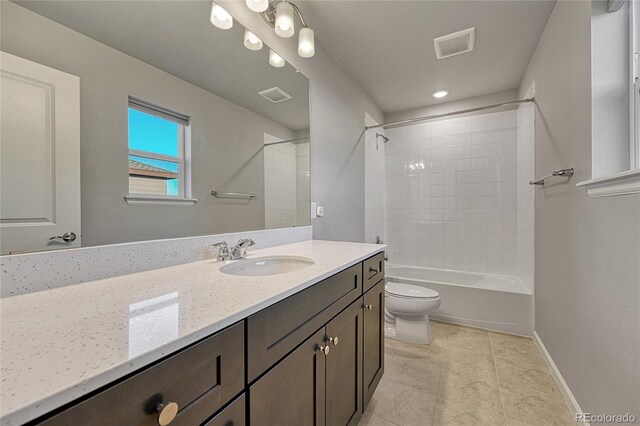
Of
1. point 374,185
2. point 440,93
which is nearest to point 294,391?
point 374,185

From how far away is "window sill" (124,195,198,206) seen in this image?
893 millimetres

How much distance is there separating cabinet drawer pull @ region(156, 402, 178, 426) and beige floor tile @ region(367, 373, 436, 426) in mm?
1298

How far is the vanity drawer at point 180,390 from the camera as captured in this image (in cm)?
37

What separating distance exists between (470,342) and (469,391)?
665mm

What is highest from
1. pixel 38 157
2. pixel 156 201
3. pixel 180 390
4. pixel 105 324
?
pixel 38 157

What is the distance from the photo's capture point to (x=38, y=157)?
69cm

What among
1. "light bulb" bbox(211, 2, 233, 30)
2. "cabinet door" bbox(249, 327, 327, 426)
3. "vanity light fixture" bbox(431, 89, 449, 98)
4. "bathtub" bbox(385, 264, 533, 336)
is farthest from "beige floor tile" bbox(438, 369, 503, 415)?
"vanity light fixture" bbox(431, 89, 449, 98)

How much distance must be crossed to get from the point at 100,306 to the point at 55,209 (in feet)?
1.16

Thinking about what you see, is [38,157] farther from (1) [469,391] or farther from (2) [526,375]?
(2) [526,375]

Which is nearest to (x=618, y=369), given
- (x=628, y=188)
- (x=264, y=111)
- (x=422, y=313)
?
(x=628, y=188)

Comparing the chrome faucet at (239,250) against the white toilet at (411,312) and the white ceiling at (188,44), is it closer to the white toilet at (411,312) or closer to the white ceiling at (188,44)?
the white ceiling at (188,44)

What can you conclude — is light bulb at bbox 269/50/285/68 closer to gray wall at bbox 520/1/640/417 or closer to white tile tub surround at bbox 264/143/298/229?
white tile tub surround at bbox 264/143/298/229

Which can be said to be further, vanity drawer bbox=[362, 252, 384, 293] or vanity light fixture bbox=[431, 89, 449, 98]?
vanity light fixture bbox=[431, 89, 449, 98]

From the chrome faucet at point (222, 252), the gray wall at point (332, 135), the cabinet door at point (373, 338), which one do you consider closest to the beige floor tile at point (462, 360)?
the cabinet door at point (373, 338)
